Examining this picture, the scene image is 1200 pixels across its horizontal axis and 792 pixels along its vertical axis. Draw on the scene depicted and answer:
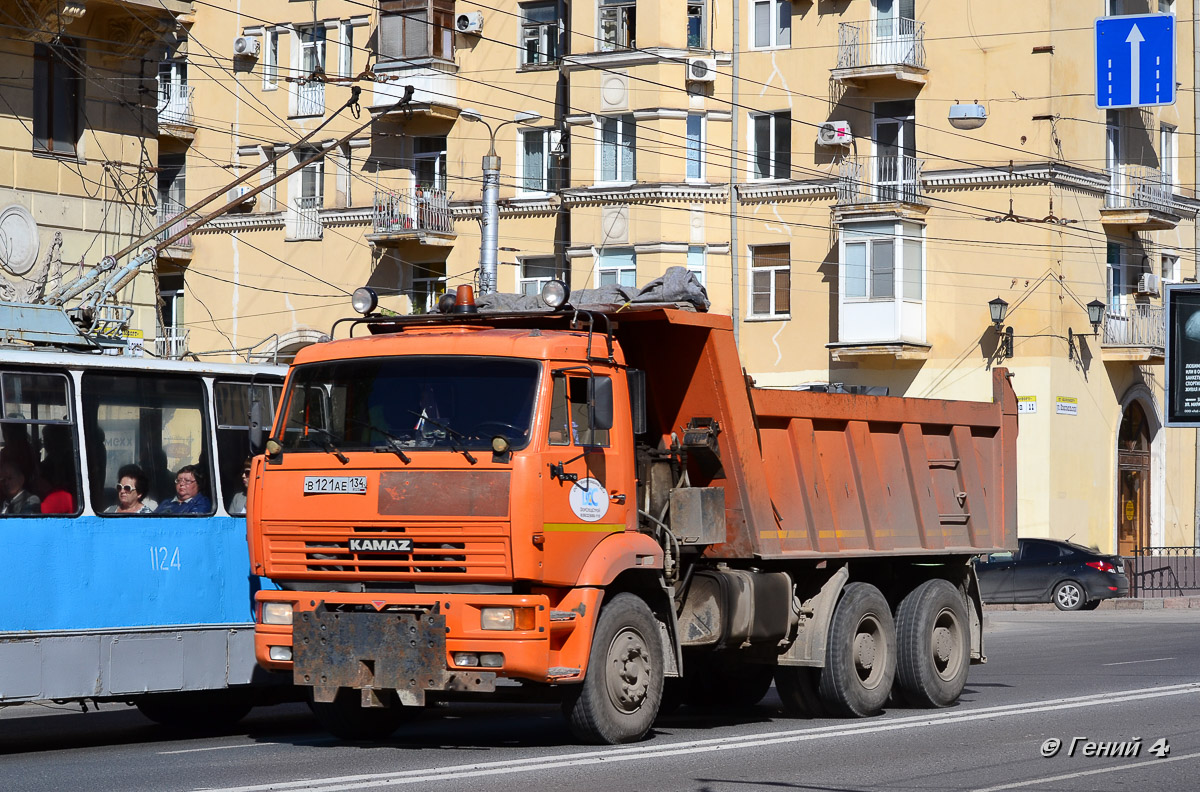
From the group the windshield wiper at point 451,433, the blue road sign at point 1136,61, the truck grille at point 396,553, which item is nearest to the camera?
the truck grille at point 396,553

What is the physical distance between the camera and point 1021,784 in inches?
401

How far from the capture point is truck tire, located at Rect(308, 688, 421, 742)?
42.0 feet

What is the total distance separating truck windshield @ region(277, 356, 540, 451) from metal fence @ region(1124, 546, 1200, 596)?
27.2m

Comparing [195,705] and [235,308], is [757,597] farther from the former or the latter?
[235,308]

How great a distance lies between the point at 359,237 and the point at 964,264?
16.0m

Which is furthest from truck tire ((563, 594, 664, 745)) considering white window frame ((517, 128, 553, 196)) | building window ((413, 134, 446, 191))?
building window ((413, 134, 446, 191))

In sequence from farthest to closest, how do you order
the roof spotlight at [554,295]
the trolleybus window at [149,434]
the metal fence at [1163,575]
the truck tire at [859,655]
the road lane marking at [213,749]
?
the metal fence at [1163,575] → the truck tire at [859,655] → the trolleybus window at [149,434] → the road lane marking at [213,749] → the roof spotlight at [554,295]

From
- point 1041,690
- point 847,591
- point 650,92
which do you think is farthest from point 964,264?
point 847,591

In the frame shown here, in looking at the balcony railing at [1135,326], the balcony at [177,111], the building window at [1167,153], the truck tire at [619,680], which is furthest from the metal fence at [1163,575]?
the balcony at [177,111]

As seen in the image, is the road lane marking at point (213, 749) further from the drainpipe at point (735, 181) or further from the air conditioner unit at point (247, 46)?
the air conditioner unit at point (247, 46)

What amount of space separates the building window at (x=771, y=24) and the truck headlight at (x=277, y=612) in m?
32.0

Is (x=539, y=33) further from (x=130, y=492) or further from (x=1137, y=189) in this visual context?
(x=130, y=492)

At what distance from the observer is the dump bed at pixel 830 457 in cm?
1305

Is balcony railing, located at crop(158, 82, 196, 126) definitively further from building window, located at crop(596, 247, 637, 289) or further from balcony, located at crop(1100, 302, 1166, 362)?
balcony, located at crop(1100, 302, 1166, 362)
